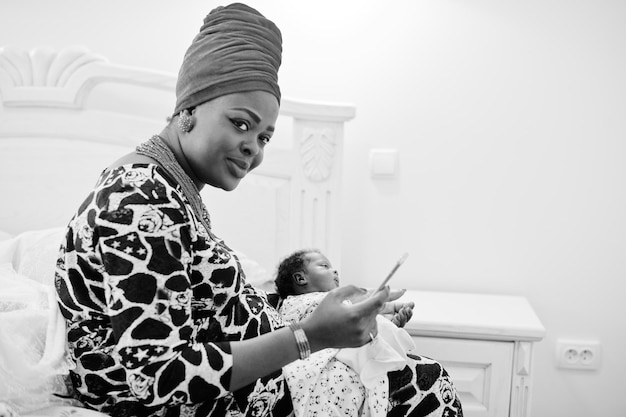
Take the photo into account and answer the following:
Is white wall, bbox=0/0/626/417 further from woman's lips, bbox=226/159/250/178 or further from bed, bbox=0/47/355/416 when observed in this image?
woman's lips, bbox=226/159/250/178

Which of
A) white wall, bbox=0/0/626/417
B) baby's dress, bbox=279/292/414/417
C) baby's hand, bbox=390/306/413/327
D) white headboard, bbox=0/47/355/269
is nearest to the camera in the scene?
baby's dress, bbox=279/292/414/417

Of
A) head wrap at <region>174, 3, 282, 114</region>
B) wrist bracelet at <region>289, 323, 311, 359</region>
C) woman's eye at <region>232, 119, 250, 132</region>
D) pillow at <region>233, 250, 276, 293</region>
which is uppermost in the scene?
head wrap at <region>174, 3, 282, 114</region>

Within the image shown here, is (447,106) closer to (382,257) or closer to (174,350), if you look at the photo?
(382,257)

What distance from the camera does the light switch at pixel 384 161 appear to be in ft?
7.29

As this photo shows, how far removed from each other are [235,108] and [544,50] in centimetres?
148

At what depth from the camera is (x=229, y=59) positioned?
1.01m

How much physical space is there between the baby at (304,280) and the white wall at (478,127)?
60 cm

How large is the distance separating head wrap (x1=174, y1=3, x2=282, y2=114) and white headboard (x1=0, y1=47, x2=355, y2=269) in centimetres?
94

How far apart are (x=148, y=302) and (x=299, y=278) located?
0.81 metres

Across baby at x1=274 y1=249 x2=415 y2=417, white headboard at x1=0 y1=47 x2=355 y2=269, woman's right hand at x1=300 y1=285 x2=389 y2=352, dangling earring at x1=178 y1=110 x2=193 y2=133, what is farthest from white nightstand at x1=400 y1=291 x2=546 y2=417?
dangling earring at x1=178 y1=110 x2=193 y2=133

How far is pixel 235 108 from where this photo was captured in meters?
1.01

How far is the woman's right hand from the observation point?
0.95 metres

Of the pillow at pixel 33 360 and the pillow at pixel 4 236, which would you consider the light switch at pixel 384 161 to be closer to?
the pillow at pixel 4 236

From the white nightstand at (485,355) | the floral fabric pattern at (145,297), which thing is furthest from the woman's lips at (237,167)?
the white nightstand at (485,355)
